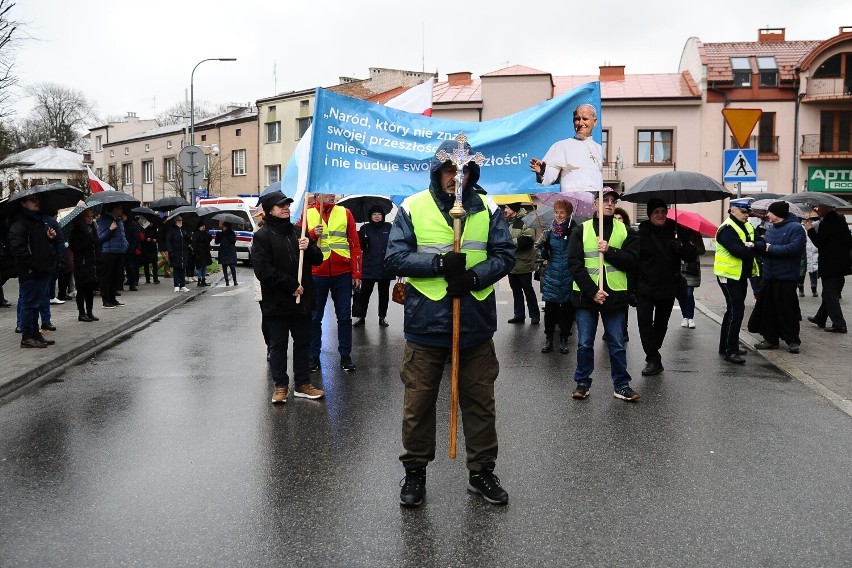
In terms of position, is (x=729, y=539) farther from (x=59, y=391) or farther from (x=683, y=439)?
(x=59, y=391)

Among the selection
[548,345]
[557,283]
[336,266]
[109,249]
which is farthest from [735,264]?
[109,249]

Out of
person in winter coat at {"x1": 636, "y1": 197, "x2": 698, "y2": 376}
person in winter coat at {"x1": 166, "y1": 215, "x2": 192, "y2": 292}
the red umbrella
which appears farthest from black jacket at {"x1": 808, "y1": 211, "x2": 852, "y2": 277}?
person in winter coat at {"x1": 166, "y1": 215, "x2": 192, "y2": 292}

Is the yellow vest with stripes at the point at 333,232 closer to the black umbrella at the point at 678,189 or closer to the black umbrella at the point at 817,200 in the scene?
the black umbrella at the point at 678,189

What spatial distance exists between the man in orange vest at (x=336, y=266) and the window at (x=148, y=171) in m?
61.0

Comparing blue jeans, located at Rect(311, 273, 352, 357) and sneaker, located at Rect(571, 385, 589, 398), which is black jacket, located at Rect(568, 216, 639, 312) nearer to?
sneaker, located at Rect(571, 385, 589, 398)

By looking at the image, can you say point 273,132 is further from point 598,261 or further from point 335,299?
point 598,261

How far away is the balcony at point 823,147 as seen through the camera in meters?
40.4

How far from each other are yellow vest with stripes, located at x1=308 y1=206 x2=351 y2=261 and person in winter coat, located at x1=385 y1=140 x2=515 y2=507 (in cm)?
373

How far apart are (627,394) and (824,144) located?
126 feet

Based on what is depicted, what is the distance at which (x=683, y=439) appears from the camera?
634 centimetres

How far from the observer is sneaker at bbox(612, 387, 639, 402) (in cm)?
764

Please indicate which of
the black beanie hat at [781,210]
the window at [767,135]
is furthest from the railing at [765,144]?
the black beanie hat at [781,210]

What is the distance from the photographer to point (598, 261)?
7.72m

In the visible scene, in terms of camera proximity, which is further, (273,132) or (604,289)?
(273,132)
